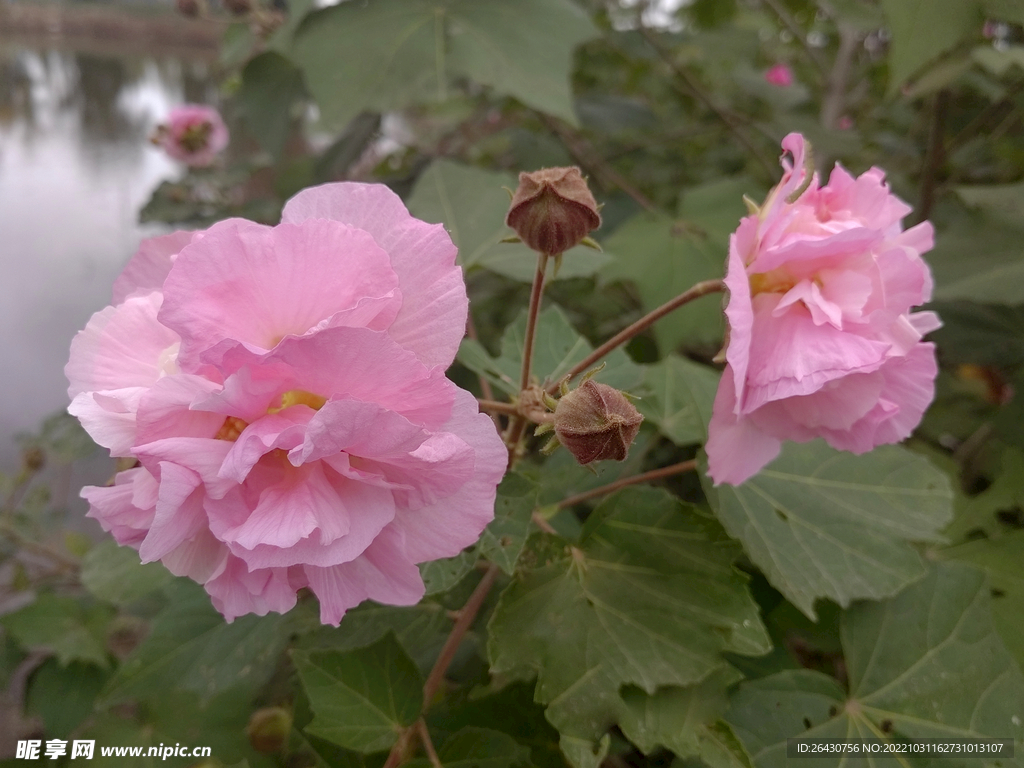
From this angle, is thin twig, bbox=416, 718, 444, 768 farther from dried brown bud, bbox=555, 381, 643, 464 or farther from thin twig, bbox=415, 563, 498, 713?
dried brown bud, bbox=555, 381, 643, 464

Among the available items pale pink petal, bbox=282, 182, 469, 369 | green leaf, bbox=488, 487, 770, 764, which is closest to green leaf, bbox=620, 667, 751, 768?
green leaf, bbox=488, 487, 770, 764

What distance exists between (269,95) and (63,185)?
7.88 ft

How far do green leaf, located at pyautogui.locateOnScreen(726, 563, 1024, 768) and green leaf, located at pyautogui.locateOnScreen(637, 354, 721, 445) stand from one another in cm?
35

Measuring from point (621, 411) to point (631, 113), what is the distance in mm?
1913

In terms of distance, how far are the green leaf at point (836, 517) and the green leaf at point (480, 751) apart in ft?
1.23

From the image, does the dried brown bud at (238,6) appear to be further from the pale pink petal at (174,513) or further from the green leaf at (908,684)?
the green leaf at (908,684)

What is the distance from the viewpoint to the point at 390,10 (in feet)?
4.49

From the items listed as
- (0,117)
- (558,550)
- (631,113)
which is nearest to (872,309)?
(558,550)

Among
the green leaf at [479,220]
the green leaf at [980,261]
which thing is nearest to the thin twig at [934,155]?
the green leaf at [980,261]

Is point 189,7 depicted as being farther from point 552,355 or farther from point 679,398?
point 679,398

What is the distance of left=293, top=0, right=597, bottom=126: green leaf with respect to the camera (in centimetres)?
127

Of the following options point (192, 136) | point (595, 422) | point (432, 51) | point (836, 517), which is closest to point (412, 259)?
point (595, 422)

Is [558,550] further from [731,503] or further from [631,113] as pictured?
[631,113]

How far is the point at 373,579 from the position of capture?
1.79ft
